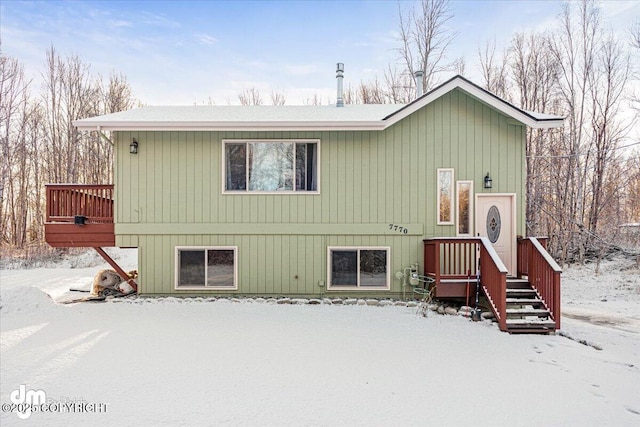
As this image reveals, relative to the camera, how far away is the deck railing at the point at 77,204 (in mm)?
8047

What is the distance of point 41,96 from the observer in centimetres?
1983

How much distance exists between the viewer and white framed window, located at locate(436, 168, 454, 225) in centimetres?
808

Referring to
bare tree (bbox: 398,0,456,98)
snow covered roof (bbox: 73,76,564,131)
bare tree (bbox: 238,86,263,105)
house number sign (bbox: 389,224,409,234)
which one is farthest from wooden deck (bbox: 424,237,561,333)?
bare tree (bbox: 238,86,263,105)

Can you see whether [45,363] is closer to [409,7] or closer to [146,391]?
[146,391]

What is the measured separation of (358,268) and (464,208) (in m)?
2.74

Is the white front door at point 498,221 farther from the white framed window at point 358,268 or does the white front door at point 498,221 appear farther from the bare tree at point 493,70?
the bare tree at point 493,70

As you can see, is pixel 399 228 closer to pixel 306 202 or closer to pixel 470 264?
pixel 470 264

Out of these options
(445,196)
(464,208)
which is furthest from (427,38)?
(464,208)

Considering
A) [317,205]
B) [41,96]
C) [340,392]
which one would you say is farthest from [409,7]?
[41,96]

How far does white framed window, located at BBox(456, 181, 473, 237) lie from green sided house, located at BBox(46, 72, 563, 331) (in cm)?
2

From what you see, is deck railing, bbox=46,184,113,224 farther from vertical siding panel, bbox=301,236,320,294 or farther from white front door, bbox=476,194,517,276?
white front door, bbox=476,194,517,276

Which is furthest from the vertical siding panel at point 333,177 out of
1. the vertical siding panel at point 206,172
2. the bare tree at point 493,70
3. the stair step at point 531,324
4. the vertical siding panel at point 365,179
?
the bare tree at point 493,70

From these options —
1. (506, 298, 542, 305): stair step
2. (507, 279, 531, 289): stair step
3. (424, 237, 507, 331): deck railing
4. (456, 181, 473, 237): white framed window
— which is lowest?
(506, 298, 542, 305): stair step

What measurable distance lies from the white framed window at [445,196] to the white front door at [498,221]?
608 mm
